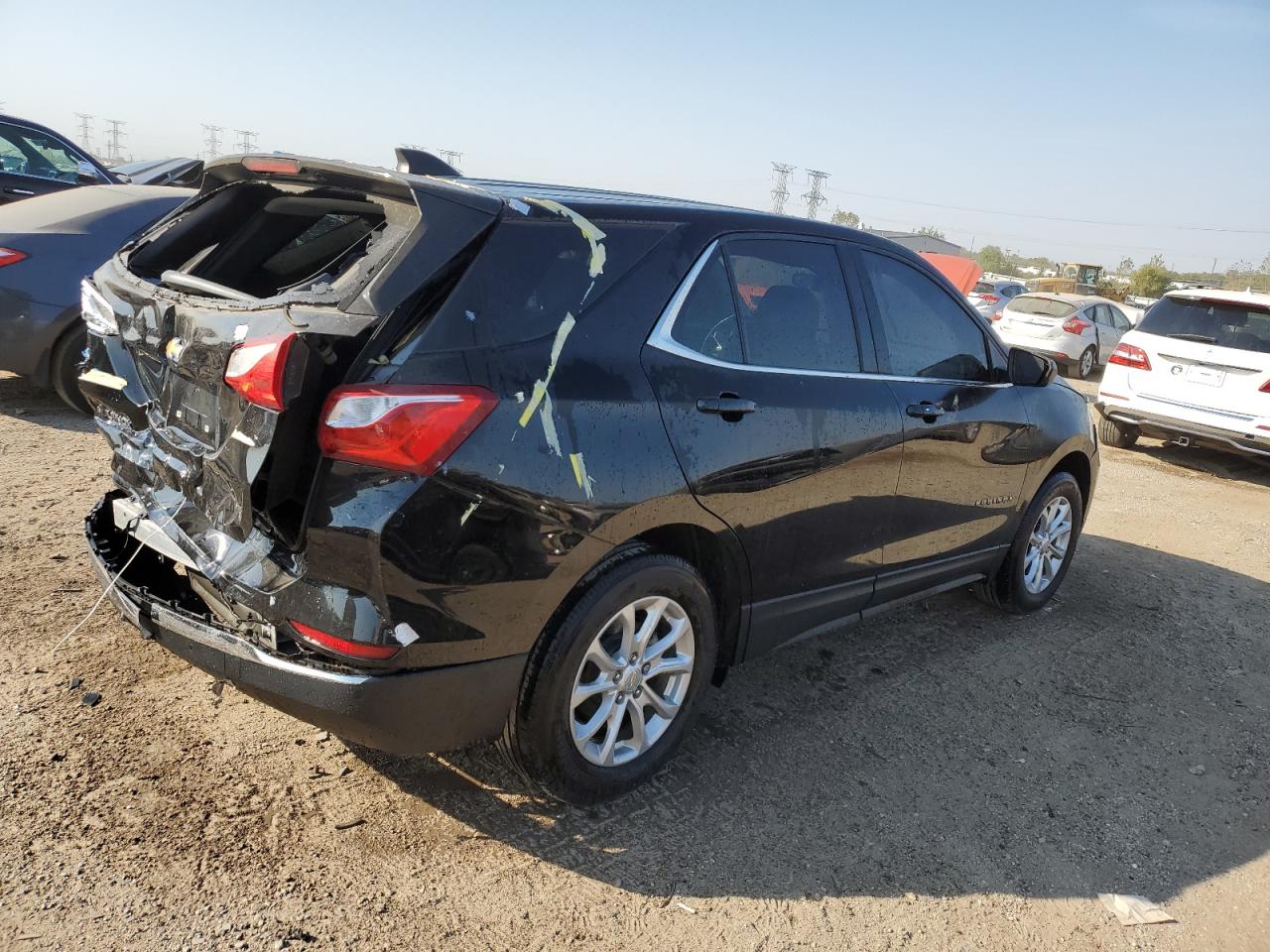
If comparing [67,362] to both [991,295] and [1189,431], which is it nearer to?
[1189,431]

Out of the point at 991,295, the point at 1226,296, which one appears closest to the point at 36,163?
the point at 1226,296

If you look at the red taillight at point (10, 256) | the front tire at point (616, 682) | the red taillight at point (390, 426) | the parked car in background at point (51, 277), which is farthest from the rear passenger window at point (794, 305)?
the red taillight at point (10, 256)

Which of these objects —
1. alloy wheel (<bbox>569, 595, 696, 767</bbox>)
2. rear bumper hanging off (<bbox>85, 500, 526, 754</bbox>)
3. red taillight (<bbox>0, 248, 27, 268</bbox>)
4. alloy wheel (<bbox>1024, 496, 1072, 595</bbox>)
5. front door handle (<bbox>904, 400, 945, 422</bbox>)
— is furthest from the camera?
red taillight (<bbox>0, 248, 27, 268</bbox>)

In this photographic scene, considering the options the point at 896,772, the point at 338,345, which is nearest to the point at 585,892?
the point at 896,772

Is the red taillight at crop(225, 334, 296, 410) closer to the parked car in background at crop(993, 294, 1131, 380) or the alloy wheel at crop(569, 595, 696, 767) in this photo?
the alloy wheel at crop(569, 595, 696, 767)

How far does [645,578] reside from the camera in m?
2.78

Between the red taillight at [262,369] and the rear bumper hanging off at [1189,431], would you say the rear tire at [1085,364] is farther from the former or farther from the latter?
the red taillight at [262,369]

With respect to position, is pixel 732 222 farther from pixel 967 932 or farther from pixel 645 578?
pixel 967 932

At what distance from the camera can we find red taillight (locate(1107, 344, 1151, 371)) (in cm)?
923

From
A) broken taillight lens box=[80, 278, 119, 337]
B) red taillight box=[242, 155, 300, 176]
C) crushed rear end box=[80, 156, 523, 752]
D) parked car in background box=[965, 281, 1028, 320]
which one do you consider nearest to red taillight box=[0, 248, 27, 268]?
broken taillight lens box=[80, 278, 119, 337]

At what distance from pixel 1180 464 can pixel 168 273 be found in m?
9.79

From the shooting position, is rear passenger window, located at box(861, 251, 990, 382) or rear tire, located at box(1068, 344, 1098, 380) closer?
rear passenger window, located at box(861, 251, 990, 382)

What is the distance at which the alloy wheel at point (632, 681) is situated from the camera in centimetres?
280

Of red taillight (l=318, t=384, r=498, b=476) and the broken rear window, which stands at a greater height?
the broken rear window
